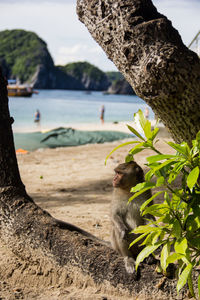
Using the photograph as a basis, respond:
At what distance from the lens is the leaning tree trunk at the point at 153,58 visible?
2.39 m

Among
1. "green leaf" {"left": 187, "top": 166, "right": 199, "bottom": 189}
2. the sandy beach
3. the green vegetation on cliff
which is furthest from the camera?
the green vegetation on cliff

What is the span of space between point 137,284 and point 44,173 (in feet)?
23.4

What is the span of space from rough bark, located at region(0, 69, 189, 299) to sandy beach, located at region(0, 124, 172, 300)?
114 mm

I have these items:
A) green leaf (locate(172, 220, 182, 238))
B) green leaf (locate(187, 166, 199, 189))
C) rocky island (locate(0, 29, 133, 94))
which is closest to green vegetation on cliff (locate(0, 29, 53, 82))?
rocky island (locate(0, 29, 133, 94))

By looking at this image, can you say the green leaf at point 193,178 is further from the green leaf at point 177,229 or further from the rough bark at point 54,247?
the rough bark at point 54,247

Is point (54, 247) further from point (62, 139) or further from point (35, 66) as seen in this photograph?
point (35, 66)

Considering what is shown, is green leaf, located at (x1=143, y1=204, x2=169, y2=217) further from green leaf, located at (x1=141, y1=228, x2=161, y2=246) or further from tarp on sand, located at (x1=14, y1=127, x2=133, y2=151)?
tarp on sand, located at (x1=14, y1=127, x2=133, y2=151)

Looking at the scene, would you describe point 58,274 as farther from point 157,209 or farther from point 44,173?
point 44,173

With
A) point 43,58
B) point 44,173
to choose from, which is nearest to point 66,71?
point 43,58

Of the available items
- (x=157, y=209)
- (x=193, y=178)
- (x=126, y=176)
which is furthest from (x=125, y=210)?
(x=193, y=178)

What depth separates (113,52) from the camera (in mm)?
2688

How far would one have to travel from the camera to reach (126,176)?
3742 mm

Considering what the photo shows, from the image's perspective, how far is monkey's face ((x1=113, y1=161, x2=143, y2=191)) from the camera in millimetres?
3724

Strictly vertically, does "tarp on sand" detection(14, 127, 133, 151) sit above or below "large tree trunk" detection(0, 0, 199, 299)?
below
